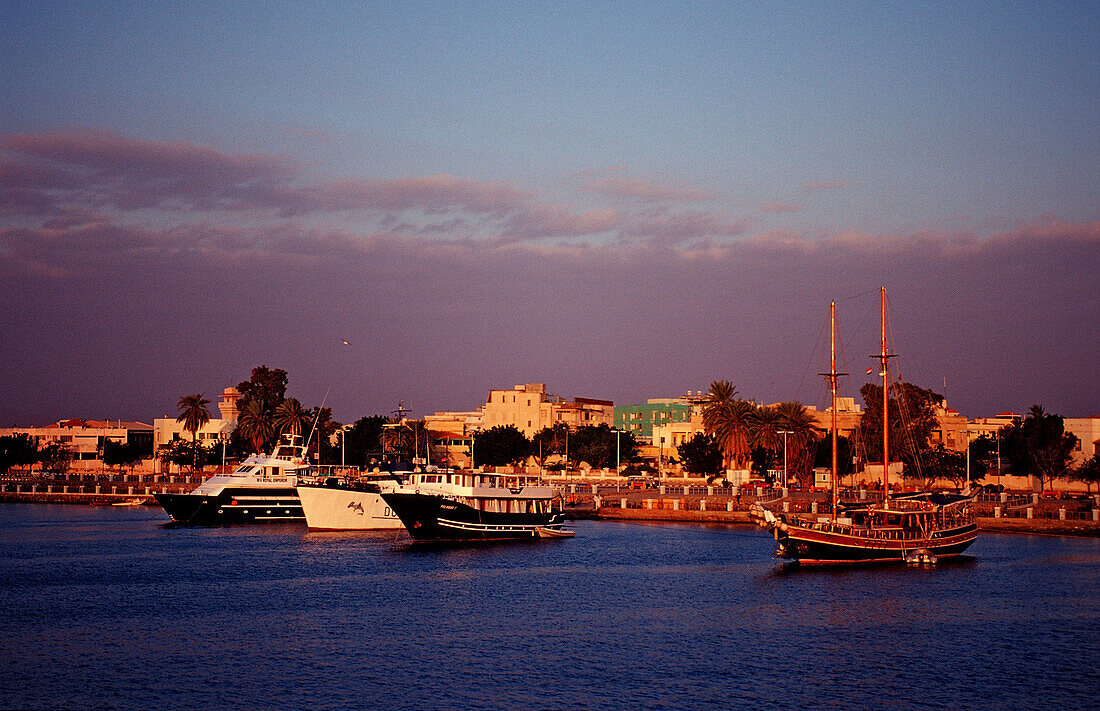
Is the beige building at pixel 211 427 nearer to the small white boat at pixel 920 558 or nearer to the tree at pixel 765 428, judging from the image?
the tree at pixel 765 428

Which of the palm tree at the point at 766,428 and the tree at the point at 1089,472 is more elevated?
the palm tree at the point at 766,428

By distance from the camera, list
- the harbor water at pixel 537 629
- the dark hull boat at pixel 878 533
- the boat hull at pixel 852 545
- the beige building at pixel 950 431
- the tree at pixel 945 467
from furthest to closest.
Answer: the beige building at pixel 950 431 → the tree at pixel 945 467 → the dark hull boat at pixel 878 533 → the boat hull at pixel 852 545 → the harbor water at pixel 537 629

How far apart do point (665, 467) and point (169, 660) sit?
140 m

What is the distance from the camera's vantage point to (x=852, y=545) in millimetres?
62812

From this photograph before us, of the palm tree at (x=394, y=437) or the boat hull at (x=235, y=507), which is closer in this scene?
the boat hull at (x=235, y=507)

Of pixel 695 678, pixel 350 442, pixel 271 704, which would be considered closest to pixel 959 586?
pixel 695 678

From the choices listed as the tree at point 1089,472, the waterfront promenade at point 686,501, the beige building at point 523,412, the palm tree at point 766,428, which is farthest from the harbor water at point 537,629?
the beige building at point 523,412

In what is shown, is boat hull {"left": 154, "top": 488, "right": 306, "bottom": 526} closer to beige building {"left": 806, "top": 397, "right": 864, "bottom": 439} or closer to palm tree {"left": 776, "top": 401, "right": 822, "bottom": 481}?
palm tree {"left": 776, "top": 401, "right": 822, "bottom": 481}

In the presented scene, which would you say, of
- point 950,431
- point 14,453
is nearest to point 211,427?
point 14,453

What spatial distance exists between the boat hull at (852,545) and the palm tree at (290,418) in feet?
279

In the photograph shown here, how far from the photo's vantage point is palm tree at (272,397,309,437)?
449 ft

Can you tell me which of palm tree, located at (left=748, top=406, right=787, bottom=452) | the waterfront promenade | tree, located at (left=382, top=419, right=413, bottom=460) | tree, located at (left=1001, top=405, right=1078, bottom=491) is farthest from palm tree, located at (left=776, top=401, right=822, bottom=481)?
tree, located at (left=382, top=419, right=413, bottom=460)

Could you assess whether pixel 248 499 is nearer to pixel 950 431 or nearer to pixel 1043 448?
pixel 1043 448

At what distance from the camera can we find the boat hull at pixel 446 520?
7512cm
